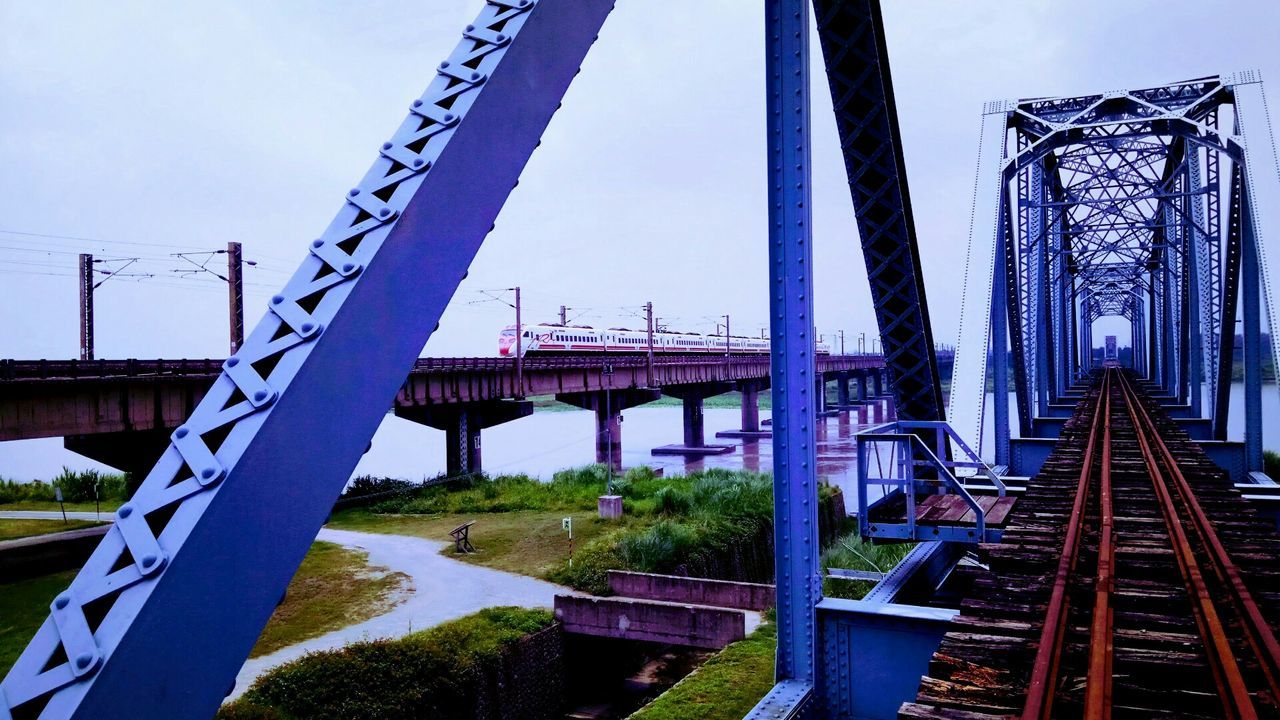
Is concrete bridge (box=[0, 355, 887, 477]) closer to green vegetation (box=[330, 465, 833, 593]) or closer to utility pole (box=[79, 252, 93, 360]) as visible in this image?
utility pole (box=[79, 252, 93, 360])

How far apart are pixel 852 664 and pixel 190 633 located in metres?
4.49

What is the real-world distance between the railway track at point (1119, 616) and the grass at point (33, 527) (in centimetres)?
2275

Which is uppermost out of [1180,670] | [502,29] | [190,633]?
[502,29]

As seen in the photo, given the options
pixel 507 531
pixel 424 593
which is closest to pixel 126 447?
pixel 424 593

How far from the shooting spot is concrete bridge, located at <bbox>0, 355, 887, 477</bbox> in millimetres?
16125

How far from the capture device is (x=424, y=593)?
15609 mm

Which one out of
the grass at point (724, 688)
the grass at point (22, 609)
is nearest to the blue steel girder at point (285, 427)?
the grass at point (724, 688)

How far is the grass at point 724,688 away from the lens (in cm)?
970

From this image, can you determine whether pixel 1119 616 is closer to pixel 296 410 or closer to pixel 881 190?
pixel 881 190

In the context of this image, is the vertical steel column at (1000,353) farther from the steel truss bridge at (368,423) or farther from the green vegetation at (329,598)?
the green vegetation at (329,598)

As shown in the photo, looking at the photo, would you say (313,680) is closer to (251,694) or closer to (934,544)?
(251,694)

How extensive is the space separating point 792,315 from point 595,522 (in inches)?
680

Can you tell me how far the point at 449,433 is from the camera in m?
33.6

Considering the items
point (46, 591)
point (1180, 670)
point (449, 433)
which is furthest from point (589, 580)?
point (449, 433)
